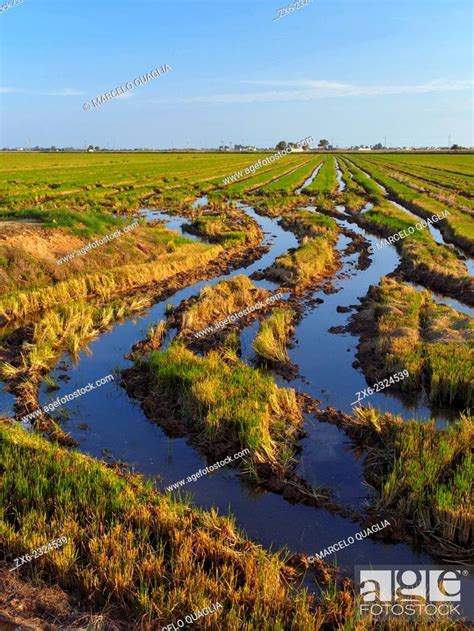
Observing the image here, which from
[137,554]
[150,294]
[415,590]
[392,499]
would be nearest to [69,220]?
[150,294]

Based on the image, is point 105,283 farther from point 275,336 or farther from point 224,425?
point 224,425

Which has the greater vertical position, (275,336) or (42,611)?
(275,336)

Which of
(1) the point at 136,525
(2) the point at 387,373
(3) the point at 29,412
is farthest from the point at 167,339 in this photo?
(1) the point at 136,525

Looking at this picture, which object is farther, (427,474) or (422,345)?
(422,345)

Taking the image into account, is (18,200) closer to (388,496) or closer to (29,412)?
(29,412)

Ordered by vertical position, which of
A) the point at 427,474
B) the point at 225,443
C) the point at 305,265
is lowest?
the point at 225,443
